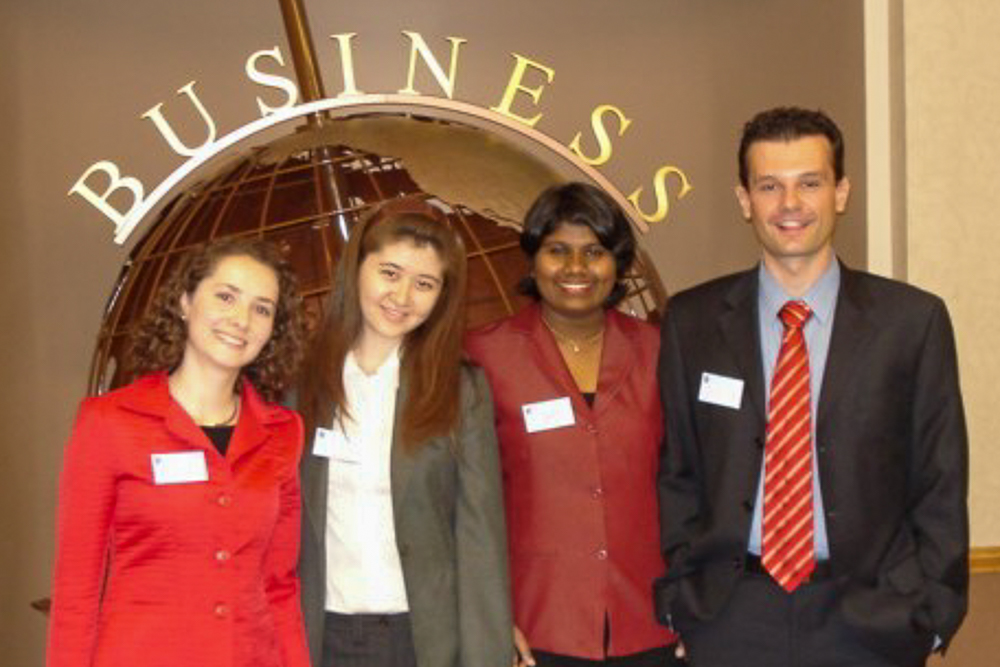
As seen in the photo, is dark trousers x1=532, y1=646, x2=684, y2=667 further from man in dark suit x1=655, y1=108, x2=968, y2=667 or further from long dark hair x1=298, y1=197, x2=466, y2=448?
long dark hair x1=298, y1=197, x2=466, y2=448

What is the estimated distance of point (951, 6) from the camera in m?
3.68

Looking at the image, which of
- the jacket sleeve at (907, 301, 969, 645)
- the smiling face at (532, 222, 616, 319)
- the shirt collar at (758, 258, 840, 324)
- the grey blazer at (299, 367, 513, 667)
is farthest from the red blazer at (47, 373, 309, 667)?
the jacket sleeve at (907, 301, 969, 645)

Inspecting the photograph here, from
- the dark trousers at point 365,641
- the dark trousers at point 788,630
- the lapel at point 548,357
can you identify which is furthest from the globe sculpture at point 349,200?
the dark trousers at point 788,630

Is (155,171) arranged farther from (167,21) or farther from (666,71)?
(666,71)

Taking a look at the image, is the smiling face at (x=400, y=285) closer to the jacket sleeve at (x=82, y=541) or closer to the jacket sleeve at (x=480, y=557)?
the jacket sleeve at (x=480, y=557)

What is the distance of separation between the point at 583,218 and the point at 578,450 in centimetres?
43

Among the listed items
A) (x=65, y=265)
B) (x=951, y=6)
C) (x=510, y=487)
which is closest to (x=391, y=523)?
(x=510, y=487)

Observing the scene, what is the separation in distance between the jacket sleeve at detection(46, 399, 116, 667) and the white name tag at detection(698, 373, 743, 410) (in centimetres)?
98

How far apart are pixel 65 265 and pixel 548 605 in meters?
2.77

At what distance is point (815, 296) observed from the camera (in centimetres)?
238

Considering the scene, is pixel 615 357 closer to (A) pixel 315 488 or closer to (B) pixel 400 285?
(B) pixel 400 285

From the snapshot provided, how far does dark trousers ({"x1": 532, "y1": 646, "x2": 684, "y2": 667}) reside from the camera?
8.39 ft

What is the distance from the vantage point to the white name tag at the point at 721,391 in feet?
7.85

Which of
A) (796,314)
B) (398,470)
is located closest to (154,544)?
(398,470)
